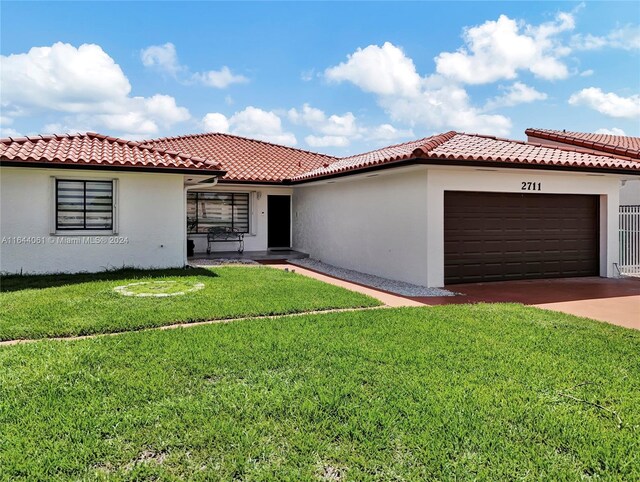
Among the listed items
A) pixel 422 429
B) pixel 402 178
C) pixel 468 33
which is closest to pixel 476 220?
pixel 402 178

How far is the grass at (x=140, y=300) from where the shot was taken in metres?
7.64

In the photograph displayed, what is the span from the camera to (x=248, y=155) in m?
23.9

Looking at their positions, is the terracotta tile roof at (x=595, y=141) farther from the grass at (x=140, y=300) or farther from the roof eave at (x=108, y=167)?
the roof eave at (x=108, y=167)

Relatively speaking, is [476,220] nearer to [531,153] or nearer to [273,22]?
[531,153]

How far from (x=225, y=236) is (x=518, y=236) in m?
12.1

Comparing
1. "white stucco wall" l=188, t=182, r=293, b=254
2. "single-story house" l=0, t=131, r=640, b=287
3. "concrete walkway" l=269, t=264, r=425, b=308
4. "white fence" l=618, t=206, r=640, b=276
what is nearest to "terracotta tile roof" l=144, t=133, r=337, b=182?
"white stucco wall" l=188, t=182, r=293, b=254

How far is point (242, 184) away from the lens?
19797 mm

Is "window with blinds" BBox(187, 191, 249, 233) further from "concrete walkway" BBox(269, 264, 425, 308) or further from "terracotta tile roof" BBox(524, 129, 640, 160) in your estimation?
"terracotta tile roof" BBox(524, 129, 640, 160)

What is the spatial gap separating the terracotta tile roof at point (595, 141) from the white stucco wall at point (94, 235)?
56.2 ft

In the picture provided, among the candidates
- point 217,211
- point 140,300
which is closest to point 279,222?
point 217,211

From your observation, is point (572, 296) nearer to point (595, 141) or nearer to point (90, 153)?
point (595, 141)

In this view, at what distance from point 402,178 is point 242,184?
28.5 ft

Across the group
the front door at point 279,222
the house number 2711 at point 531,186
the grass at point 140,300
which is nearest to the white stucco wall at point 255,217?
the front door at point 279,222

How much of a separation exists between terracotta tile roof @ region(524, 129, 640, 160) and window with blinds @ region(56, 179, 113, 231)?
1907 cm
